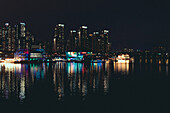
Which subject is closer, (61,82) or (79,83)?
(79,83)

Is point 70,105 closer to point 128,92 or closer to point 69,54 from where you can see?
point 128,92

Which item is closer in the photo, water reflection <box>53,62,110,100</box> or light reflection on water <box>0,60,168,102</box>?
light reflection on water <box>0,60,168,102</box>

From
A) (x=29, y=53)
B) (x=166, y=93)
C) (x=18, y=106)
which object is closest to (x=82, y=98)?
(x=18, y=106)

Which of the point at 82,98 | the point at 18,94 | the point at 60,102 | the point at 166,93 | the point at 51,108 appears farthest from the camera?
the point at 166,93

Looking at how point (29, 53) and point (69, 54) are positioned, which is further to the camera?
point (69, 54)

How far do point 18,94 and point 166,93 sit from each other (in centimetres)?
1704

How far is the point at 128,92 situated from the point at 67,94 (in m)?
7.70

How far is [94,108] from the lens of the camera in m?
20.2

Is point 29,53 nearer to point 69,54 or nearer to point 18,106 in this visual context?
point 69,54

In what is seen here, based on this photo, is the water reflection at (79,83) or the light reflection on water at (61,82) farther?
the water reflection at (79,83)

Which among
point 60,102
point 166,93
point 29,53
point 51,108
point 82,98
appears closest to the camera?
point 51,108

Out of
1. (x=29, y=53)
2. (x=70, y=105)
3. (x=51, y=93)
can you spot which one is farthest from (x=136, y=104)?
(x=29, y=53)

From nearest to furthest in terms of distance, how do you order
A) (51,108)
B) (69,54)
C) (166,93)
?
(51,108)
(166,93)
(69,54)

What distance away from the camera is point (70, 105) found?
69.1 feet
